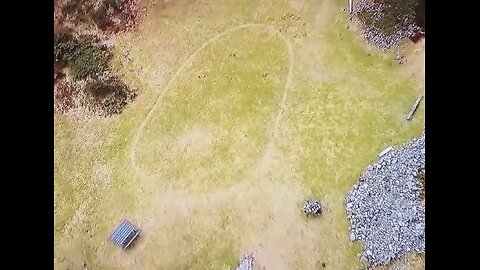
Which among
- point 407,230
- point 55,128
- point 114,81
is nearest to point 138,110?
point 114,81

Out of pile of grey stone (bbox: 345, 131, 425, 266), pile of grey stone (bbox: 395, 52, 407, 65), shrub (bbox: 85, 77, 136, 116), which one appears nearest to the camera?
pile of grey stone (bbox: 345, 131, 425, 266)

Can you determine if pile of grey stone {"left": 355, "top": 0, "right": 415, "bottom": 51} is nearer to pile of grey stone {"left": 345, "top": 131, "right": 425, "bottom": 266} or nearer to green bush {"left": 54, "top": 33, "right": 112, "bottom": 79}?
pile of grey stone {"left": 345, "top": 131, "right": 425, "bottom": 266}

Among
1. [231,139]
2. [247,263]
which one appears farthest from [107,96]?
[247,263]

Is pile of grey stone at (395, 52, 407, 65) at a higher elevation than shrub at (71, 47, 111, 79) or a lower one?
lower

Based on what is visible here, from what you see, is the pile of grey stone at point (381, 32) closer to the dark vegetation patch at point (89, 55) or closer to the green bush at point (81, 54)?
the dark vegetation patch at point (89, 55)

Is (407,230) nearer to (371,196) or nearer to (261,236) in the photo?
(371,196)

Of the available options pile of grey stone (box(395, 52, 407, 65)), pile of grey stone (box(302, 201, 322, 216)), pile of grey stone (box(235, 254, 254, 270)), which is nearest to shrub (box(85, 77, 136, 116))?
pile of grey stone (box(235, 254, 254, 270))

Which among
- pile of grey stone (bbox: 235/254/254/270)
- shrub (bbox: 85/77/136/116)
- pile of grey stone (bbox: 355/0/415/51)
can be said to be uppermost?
pile of grey stone (bbox: 355/0/415/51)

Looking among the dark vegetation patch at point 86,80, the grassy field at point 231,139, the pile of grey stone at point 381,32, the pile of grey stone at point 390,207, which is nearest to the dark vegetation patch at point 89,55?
the dark vegetation patch at point 86,80
